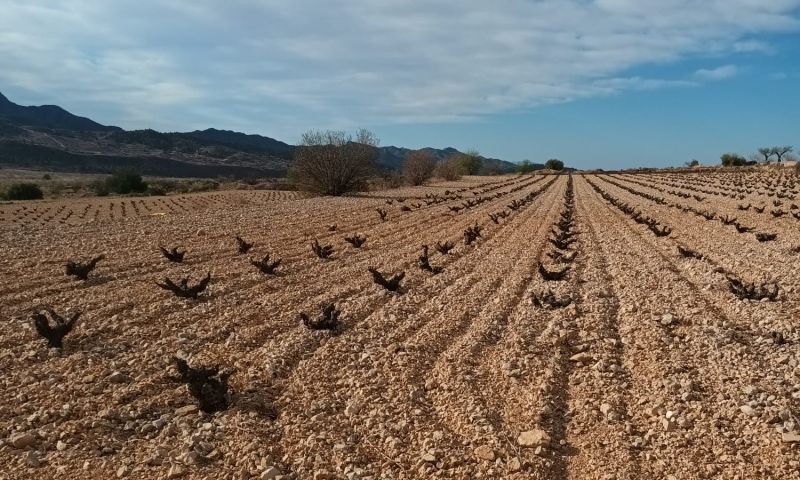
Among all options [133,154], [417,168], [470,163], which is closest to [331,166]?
[417,168]

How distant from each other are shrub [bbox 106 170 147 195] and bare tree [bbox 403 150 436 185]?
3003 centimetres

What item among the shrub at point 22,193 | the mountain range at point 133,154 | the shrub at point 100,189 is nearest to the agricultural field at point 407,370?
the shrub at point 22,193

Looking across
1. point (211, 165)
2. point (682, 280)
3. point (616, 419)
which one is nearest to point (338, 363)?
point (616, 419)

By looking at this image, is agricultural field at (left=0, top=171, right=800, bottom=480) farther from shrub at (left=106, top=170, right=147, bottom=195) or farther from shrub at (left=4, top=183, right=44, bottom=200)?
shrub at (left=106, top=170, right=147, bottom=195)

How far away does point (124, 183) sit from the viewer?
64312 mm

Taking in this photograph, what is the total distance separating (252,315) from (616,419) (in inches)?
184

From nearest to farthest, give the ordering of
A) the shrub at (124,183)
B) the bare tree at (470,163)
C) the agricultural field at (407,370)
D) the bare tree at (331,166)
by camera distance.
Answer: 1. the agricultural field at (407,370)
2. the bare tree at (331,166)
3. the shrub at (124,183)
4. the bare tree at (470,163)

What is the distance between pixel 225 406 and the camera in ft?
15.6

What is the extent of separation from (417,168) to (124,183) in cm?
3242

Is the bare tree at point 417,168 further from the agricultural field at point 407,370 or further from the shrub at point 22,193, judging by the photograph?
the agricultural field at point 407,370

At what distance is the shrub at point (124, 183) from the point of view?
63.9 meters

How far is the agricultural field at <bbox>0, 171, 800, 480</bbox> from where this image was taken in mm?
4004

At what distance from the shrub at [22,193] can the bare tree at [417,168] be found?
35074 mm

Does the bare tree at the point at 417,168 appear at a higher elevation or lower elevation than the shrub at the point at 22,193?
higher
